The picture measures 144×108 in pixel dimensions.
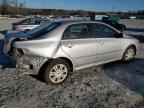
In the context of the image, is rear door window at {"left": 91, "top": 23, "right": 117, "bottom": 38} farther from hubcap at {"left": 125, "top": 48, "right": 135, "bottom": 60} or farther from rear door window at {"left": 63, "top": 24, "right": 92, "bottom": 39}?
hubcap at {"left": 125, "top": 48, "right": 135, "bottom": 60}

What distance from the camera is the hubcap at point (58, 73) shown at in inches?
214

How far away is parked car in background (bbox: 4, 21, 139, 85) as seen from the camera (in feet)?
17.1

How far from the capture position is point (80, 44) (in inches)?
228

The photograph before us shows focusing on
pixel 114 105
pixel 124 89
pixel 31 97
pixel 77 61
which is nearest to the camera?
pixel 114 105

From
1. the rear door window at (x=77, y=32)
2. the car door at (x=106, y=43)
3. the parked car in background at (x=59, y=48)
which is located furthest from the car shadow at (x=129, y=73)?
the rear door window at (x=77, y=32)

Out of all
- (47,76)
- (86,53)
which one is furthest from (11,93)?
(86,53)

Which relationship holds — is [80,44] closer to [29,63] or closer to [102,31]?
[102,31]

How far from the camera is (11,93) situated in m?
4.93

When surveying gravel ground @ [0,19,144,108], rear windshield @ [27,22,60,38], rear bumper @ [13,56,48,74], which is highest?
rear windshield @ [27,22,60,38]

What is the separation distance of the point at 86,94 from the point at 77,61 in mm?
1160

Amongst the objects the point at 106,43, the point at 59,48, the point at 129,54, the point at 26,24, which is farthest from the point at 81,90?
the point at 26,24

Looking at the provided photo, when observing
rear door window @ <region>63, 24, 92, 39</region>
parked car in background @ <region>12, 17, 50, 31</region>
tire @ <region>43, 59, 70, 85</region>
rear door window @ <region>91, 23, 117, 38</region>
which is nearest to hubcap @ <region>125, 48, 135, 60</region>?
rear door window @ <region>91, 23, 117, 38</region>

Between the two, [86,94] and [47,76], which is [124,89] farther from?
[47,76]

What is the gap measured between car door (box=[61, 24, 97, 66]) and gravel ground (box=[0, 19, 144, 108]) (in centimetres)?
54
